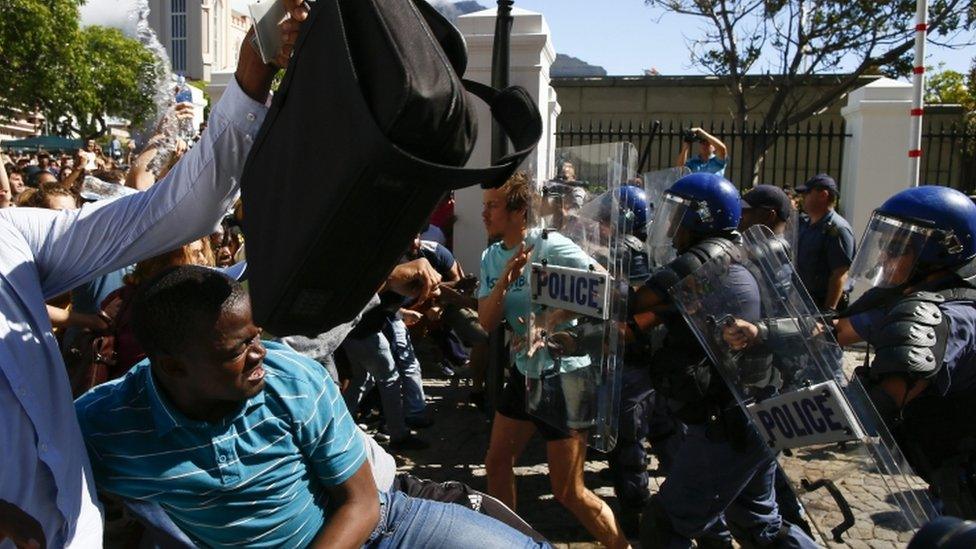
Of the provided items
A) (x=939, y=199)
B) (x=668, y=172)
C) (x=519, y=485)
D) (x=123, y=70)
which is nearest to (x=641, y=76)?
(x=668, y=172)

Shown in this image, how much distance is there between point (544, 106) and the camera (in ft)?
28.0

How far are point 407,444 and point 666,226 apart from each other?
2824 mm

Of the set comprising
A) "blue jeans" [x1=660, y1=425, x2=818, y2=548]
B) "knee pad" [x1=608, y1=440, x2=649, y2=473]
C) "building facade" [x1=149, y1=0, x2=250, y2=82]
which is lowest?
"knee pad" [x1=608, y1=440, x2=649, y2=473]

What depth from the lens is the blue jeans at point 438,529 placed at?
2.30m

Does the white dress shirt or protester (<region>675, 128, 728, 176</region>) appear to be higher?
protester (<region>675, 128, 728, 176</region>)

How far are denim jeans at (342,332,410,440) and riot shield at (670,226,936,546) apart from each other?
3.07 m

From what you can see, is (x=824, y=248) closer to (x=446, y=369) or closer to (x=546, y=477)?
(x=546, y=477)

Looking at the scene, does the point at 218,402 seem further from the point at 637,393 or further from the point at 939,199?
the point at 637,393

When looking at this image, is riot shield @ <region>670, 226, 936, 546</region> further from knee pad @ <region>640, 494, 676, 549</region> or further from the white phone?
the white phone

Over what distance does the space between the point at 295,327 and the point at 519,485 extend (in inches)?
171

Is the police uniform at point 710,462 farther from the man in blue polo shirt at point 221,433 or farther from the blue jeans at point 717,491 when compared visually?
the man in blue polo shirt at point 221,433

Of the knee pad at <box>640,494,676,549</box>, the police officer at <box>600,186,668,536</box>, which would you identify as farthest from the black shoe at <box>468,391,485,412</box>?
the knee pad at <box>640,494,676,549</box>

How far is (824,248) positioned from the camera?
6953 mm

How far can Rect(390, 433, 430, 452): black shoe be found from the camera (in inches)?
250
